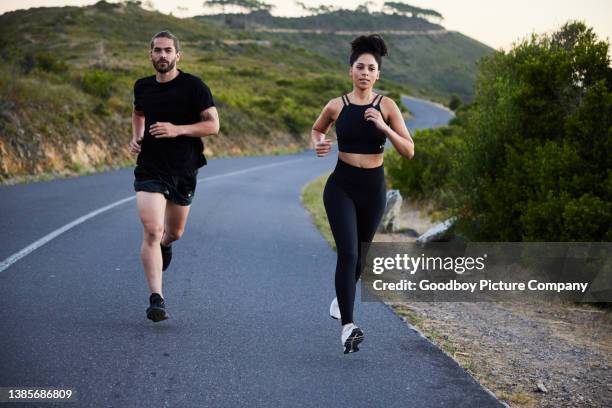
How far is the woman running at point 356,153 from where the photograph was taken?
16.0 ft

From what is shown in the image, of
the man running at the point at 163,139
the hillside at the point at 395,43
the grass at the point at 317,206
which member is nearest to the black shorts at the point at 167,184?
the man running at the point at 163,139

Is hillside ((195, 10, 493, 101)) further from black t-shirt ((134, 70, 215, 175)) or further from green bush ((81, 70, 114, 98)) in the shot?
black t-shirt ((134, 70, 215, 175))

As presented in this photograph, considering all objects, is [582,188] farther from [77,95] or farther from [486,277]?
[77,95]

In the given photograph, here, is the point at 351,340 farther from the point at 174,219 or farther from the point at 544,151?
the point at 544,151

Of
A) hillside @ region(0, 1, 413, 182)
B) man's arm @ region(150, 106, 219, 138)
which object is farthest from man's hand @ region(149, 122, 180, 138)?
hillside @ region(0, 1, 413, 182)

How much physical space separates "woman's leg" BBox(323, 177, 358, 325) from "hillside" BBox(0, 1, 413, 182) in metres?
13.2

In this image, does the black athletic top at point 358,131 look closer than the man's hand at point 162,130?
Yes

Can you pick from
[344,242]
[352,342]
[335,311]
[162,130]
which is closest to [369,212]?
[344,242]

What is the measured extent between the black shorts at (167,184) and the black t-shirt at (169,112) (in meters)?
0.04

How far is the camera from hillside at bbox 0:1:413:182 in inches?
787

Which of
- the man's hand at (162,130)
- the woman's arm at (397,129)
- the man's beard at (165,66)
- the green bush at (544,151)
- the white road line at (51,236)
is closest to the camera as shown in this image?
the woman's arm at (397,129)

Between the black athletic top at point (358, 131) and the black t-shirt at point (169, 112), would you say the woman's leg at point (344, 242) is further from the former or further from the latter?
the black t-shirt at point (169, 112)

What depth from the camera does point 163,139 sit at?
5.43m

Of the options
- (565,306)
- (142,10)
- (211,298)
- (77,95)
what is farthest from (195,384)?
(142,10)
